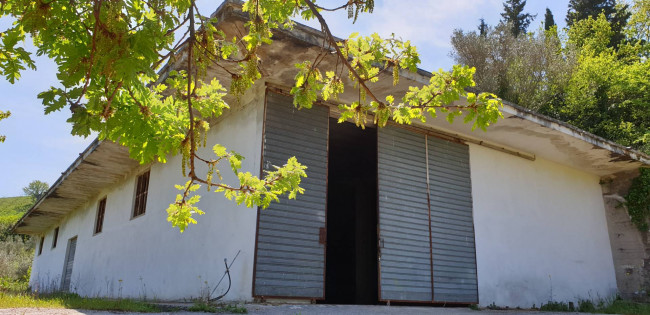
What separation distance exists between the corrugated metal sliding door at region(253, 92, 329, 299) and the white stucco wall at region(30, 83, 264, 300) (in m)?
0.16

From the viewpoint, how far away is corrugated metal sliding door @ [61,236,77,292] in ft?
45.8

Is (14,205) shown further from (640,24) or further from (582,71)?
(640,24)

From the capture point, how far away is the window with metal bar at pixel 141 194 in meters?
10.3

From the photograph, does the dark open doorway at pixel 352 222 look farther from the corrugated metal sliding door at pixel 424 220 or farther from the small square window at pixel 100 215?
the small square window at pixel 100 215

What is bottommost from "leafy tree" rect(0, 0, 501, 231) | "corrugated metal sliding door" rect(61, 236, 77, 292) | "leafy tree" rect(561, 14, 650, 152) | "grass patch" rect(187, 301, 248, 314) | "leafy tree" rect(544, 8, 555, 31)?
"grass patch" rect(187, 301, 248, 314)

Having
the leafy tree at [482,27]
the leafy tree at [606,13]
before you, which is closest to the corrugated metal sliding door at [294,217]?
the leafy tree at [482,27]

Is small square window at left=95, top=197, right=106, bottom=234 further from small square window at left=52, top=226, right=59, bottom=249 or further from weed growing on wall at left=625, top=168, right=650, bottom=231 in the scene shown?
weed growing on wall at left=625, top=168, right=650, bottom=231

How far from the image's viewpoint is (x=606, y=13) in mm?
28203

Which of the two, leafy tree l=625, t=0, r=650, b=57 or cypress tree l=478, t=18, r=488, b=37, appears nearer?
leafy tree l=625, t=0, r=650, b=57

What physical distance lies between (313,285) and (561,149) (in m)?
5.69

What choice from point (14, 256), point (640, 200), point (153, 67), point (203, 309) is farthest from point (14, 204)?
point (153, 67)

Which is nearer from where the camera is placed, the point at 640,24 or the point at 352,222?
the point at 352,222

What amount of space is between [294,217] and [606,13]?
28481 mm

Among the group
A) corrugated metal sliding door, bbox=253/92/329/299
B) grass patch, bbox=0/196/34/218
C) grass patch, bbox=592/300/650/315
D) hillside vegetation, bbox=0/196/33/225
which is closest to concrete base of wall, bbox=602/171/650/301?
grass patch, bbox=592/300/650/315
